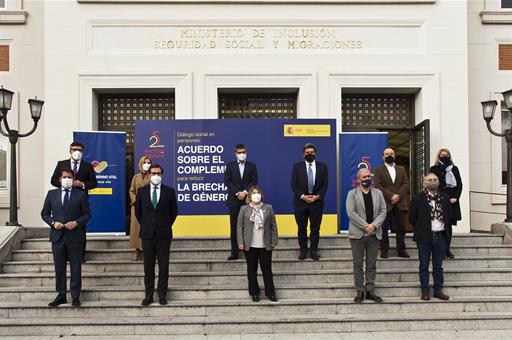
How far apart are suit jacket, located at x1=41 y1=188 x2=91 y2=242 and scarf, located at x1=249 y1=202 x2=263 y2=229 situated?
7.93 feet

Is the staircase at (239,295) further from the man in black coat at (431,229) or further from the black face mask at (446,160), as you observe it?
the black face mask at (446,160)

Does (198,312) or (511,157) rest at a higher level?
(511,157)

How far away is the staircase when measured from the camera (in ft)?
25.1

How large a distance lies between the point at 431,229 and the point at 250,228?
264 cm

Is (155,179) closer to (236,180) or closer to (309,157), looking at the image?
(236,180)

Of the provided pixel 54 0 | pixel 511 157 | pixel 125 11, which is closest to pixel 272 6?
pixel 125 11

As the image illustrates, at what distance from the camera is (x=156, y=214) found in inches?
319

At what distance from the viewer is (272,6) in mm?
12062

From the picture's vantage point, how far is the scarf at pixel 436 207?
825cm

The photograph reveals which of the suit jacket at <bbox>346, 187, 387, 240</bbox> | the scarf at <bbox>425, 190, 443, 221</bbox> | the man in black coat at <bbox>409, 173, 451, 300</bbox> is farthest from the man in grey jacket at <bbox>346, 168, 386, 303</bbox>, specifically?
the scarf at <bbox>425, 190, 443, 221</bbox>

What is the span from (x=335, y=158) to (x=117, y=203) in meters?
4.49

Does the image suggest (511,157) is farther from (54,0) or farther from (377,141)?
(54,0)

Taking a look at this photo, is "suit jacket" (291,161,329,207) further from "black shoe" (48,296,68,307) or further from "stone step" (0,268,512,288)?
"black shoe" (48,296,68,307)

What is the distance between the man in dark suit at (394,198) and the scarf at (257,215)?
7.50 feet
